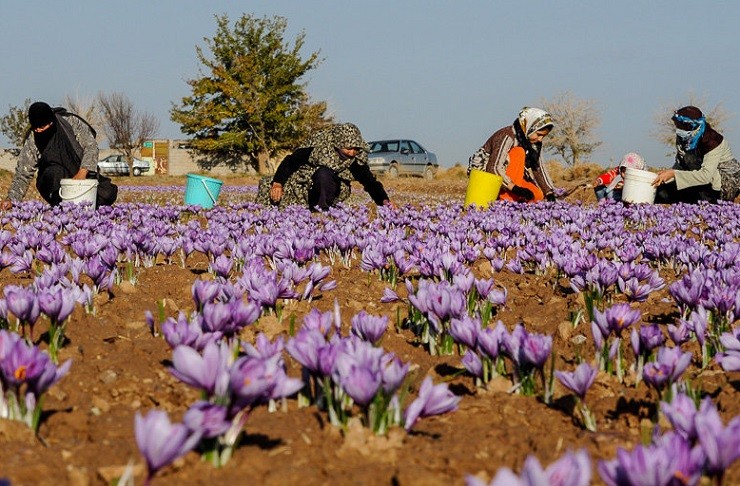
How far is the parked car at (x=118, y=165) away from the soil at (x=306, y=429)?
179ft

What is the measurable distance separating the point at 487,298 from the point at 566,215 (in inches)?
234

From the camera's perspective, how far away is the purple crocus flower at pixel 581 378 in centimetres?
231

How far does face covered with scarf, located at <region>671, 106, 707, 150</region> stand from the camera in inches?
482

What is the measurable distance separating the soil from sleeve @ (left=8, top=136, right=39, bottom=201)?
8072mm

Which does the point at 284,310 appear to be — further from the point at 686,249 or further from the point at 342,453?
the point at 686,249

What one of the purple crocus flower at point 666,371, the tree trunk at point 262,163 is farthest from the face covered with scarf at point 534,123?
the tree trunk at point 262,163

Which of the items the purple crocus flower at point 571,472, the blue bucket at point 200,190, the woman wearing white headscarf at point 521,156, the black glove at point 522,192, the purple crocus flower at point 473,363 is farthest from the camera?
the blue bucket at point 200,190

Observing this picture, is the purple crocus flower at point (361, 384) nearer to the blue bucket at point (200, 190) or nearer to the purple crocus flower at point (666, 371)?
the purple crocus flower at point (666, 371)

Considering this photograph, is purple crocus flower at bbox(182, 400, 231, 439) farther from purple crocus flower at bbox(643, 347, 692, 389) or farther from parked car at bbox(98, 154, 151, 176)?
parked car at bbox(98, 154, 151, 176)

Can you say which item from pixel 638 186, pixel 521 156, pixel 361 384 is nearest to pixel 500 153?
pixel 521 156

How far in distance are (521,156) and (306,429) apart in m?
10.6


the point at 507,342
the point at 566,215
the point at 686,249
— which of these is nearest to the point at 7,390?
the point at 507,342

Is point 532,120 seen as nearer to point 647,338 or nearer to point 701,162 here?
point 701,162

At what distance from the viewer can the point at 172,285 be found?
5.21m
